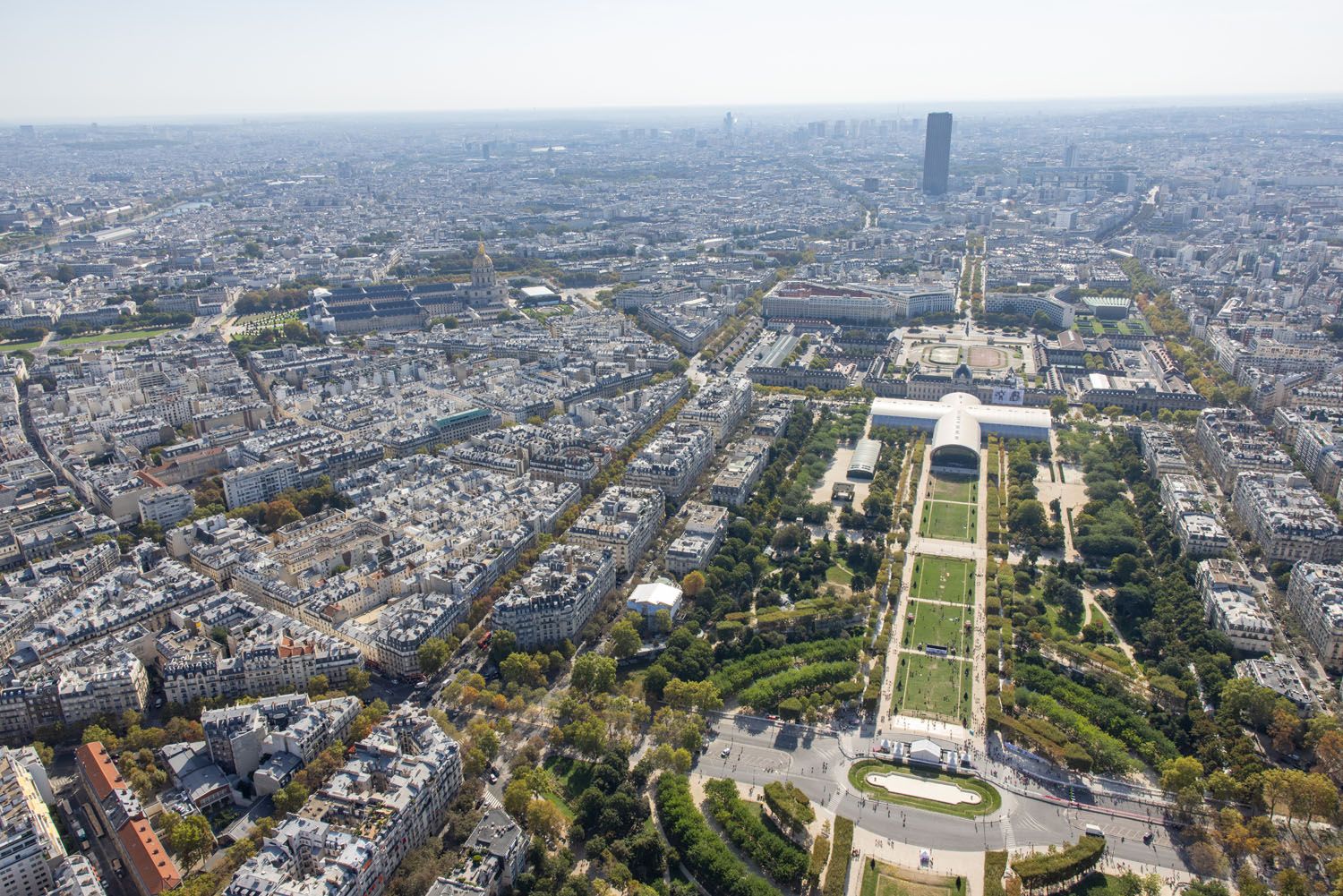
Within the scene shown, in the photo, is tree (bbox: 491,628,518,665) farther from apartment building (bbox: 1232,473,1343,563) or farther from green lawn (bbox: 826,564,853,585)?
apartment building (bbox: 1232,473,1343,563)

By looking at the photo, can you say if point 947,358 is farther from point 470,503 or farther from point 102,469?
point 102,469

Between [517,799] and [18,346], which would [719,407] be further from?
[18,346]

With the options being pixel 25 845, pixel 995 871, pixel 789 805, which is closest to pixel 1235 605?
pixel 995 871

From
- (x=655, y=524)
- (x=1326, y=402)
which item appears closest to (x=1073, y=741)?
(x=655, y=524)

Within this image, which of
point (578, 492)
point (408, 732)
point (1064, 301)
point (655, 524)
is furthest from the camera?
point (1064, 301)

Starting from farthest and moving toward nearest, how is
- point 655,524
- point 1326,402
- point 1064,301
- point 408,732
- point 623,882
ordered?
point 1064,301, point 1326,402, point 655,524, point 408,732, point 623,882

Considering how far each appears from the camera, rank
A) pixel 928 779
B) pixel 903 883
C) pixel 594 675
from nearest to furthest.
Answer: pixel 903 883 → pixel 928 779 → pixel 594 675
